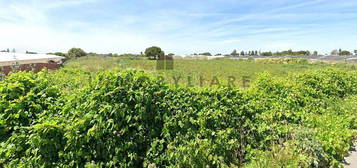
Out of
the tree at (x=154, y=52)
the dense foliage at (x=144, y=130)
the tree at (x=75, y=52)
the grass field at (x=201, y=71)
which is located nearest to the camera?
the dense foliage at (x=144, y=130)

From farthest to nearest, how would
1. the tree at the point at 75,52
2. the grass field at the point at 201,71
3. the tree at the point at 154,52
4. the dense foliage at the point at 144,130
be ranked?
the tree at the point at 75,52 < the tree at the point at 154,52 < the grass field at the point at 201,71 < the dense foliage at the point at 144,130

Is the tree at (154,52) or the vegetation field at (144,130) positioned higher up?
the tree at (154,52)

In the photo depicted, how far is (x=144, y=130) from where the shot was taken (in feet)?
8.42

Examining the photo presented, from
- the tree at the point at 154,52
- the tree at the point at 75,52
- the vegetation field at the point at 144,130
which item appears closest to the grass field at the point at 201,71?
the vegetation field at the point at 144,130

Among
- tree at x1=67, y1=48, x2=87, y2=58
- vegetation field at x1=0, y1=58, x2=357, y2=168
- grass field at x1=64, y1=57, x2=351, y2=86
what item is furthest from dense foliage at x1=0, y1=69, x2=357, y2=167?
tree at x1=67, y1=48, x2=87, y2=58

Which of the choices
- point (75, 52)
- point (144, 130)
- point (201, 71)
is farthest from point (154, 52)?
point (144, 130)

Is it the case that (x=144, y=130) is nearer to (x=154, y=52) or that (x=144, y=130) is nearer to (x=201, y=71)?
(x=201, y=71)

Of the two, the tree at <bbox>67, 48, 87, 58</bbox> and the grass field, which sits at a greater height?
the tree at <bbox>67, 48, 87, 58</bbox>

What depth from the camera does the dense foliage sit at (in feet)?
7.30

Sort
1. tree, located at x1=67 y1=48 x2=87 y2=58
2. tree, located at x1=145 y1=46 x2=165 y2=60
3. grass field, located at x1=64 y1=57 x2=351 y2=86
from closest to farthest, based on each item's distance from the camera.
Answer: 1. grass field, located at x1=64 y1=57 x2=351 y2=86
2. tree, located at x1=145 y1=46 x2=165 y2=60
3. tree, located at x1=67 y1=48 x2=87 y2=58

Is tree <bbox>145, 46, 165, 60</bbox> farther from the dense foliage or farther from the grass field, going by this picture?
the dense foliage

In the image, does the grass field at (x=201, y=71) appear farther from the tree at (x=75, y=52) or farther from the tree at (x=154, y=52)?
the tree at (x=75, y=52)

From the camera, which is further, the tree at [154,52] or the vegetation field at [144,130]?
the tree at [154,52]

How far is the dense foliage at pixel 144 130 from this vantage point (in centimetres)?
222
